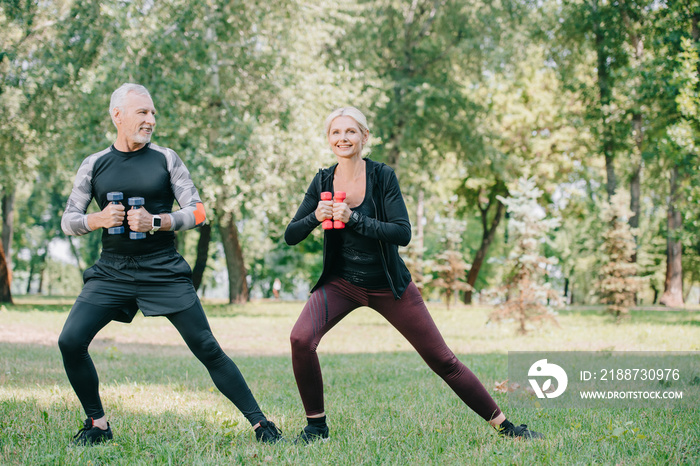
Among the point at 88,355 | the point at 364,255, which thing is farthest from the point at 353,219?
the point at 88,355

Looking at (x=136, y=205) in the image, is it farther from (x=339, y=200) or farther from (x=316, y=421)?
(x=316, y=421)

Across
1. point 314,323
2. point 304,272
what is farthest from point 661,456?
point 304,272

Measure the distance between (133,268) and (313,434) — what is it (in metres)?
1.73

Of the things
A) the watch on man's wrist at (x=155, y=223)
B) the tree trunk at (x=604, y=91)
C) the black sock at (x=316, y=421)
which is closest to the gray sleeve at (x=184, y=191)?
the watch on man's wrist at (x=155, y=223)

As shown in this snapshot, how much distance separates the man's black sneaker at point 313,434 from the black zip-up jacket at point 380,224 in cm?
102

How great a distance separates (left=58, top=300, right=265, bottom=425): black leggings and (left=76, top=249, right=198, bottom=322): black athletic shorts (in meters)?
0.07

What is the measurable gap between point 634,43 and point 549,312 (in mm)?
14692

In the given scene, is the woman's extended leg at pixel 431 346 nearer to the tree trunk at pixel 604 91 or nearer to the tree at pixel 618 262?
the tree at pixel 618 262

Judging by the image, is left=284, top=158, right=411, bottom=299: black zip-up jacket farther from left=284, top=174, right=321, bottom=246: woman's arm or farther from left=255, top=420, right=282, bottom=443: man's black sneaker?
left=255, top=420, right=282, bottom=443: man's black sneaker

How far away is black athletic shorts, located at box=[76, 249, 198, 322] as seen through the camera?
4238 mm

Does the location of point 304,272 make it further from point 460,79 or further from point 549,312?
point 549,312

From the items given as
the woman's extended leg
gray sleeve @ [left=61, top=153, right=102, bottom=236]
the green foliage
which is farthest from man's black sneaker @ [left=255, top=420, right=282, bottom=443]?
the green foliage

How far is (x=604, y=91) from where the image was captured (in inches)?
928

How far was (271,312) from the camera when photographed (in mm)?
22297
